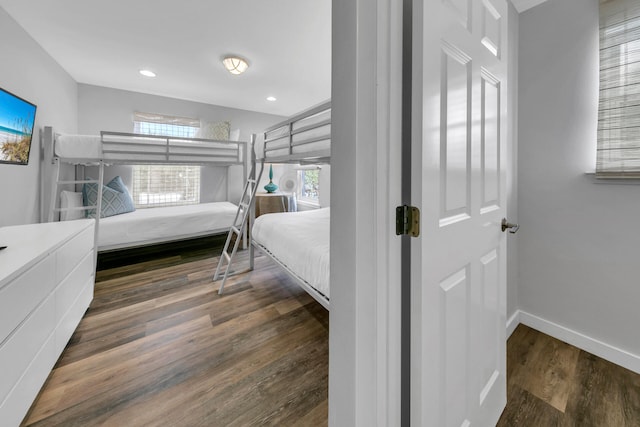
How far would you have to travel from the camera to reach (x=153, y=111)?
3912 millimetres

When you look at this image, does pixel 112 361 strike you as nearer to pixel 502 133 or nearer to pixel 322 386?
pixel 322 386

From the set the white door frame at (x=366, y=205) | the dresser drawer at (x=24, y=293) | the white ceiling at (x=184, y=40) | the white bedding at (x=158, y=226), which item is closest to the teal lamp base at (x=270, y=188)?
the white bedding at (x=158, y=226)

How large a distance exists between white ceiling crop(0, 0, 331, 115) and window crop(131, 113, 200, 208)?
1.75 ft

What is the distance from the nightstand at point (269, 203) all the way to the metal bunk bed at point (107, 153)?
3.33 ft

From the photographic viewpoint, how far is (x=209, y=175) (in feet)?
15.0

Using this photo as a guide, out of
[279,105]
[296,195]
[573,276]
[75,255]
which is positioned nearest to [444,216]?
[573,276]

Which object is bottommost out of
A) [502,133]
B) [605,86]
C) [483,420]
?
[483,420]

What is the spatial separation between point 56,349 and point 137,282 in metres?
1.27

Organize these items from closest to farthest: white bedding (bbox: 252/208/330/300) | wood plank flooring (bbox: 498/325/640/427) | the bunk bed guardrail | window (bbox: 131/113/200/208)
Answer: wood plank flooring (bbox: 498/325/640/427) → white bedding (bbox: 252/208/330/300) → the bunk bed guardrail → window (bbox: 131/113/200/208)

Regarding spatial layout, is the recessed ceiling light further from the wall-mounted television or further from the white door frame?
the white door frame

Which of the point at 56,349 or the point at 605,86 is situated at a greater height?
the point at 605,86

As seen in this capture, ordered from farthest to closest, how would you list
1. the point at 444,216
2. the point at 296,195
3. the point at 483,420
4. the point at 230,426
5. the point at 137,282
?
the point at 296,195 → the point at 137,282 → the point at 230,426 → the point at 483,420 → the point at 444,216

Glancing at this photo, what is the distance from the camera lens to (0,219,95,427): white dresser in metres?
0.96

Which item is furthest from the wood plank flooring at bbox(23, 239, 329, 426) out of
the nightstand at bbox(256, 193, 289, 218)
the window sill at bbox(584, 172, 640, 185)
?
the nightstand at bbox(256, 193, 289, 218)
